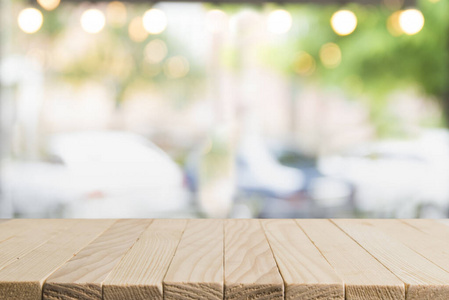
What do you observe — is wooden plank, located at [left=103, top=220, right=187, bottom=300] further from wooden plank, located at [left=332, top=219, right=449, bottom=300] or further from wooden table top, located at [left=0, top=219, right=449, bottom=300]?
wooden plank, located at [left=332, top=219, right=449, bottom=300]

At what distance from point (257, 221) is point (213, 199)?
4.11 m

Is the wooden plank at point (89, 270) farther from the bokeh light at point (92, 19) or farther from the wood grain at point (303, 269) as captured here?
the bokeh light at point (92, 19)

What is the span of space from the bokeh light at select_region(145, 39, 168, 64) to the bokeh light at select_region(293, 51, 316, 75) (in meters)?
1.35

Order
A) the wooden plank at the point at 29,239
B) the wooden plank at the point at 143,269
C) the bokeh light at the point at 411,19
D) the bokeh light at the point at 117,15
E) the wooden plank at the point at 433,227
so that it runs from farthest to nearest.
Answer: the bokeh light at the point at 117,15
the bokeh light at the point at 411,19
the wooden plank at the point at 433,227
the wooden plank at the point at 29,239
the wooden plank at the point at 143,269

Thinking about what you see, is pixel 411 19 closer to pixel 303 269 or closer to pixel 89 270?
pixel 303 269

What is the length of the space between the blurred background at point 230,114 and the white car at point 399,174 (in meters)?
0.01

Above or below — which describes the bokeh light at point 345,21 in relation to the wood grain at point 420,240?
above

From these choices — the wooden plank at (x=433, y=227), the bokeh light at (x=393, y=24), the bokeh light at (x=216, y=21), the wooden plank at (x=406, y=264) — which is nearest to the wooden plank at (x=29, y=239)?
the wooden plank at (x=406, y=264)

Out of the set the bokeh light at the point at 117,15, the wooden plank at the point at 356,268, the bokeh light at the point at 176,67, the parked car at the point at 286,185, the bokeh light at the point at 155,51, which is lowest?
the parked car at the point at 286,185

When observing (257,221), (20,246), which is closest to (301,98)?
(257,221)

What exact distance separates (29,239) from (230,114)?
14.2 feet

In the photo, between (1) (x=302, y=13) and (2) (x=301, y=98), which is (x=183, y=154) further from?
(1) (x=302, y=13)

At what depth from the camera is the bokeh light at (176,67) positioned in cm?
533

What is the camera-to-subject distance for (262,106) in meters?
5.36
